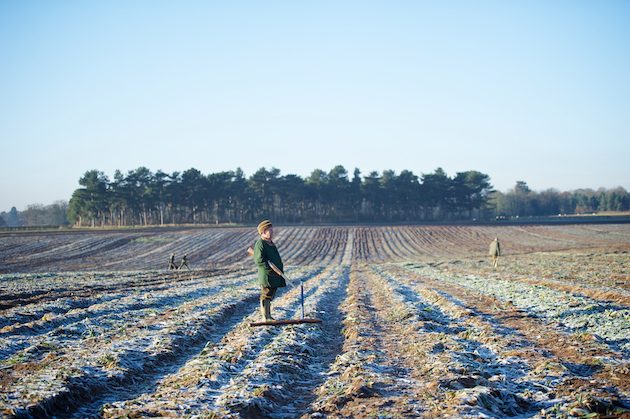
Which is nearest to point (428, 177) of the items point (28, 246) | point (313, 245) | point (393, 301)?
point (313, 245)

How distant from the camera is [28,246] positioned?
2876 inches

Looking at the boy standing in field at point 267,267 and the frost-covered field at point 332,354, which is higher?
the boy standing in field at point 267,267

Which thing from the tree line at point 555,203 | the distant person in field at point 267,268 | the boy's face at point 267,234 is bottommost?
the distant person in field at point 267,268

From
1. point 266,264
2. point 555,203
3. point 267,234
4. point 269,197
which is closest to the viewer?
point 266,264

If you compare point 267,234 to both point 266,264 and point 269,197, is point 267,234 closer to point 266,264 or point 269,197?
point 266,264

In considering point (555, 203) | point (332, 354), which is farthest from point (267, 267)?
point (555, 203)

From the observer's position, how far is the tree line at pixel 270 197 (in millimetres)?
111312

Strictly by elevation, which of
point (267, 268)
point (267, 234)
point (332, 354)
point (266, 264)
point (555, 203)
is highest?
point (555, 203)

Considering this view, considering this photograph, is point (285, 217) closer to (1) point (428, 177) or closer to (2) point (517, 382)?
(1) point (428, 177)

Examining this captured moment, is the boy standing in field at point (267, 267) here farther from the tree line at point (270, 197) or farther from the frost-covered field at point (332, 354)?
the tree line at point (270, 197)

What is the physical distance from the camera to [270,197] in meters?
119

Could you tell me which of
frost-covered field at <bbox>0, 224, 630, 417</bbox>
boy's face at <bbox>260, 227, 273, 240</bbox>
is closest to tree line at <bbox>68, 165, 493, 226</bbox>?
frost-covered field at <bbox>0, 224, 630, 417</bbox>

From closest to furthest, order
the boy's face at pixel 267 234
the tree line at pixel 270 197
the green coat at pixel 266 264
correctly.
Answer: the green coat at pixel 266 264, the boy's face at pixel 267 234, the tree line at pixel 270 197

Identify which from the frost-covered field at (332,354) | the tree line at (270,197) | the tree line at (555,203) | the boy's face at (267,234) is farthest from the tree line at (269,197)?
the boy's face at (267,234)
